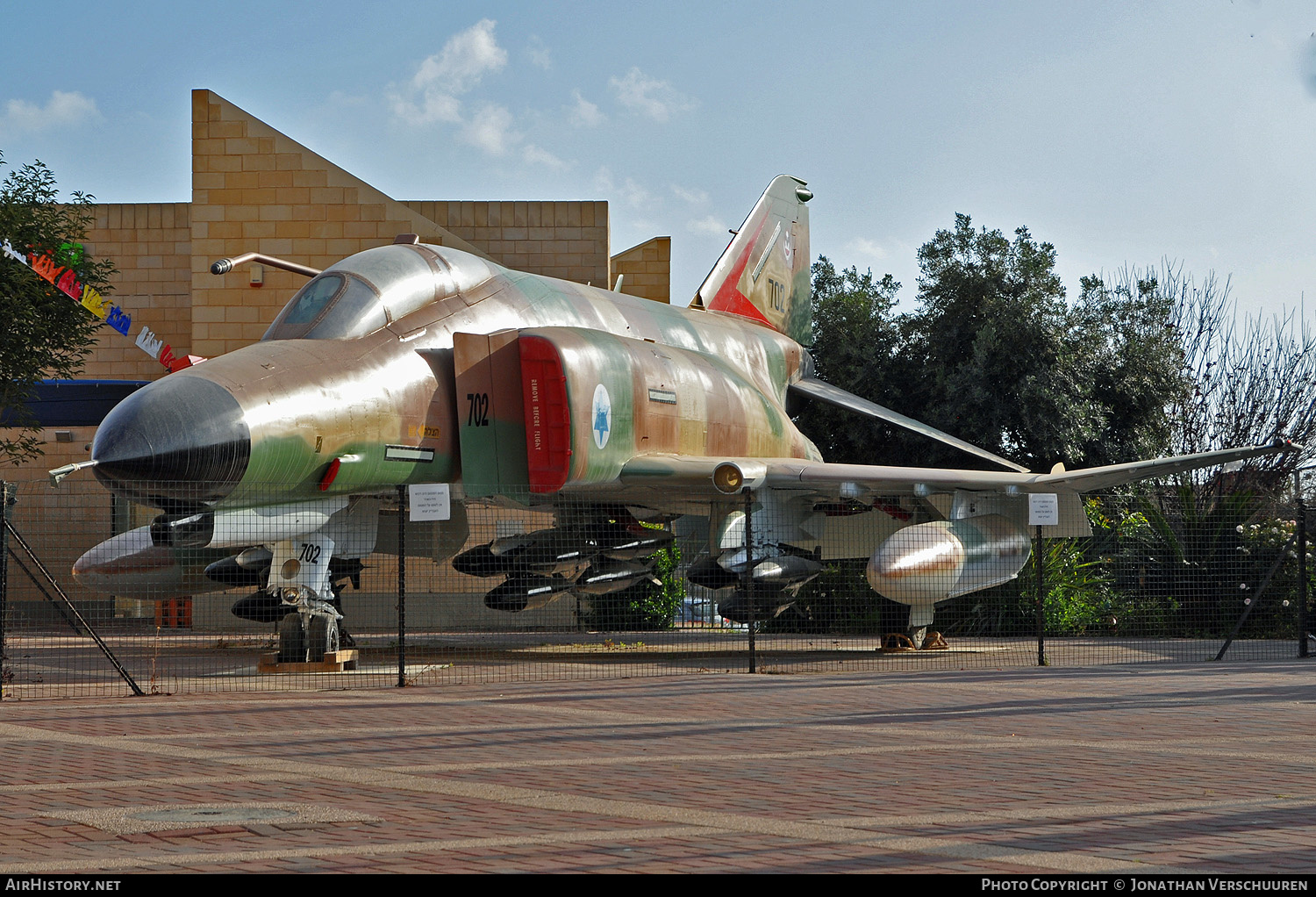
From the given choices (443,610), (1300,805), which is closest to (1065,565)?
(443,610)

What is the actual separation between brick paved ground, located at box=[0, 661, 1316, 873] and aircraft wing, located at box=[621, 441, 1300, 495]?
3.60 m

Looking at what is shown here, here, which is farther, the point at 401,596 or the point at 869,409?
the point at 869,409

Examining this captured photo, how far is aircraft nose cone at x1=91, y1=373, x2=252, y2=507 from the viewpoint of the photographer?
33.1ft

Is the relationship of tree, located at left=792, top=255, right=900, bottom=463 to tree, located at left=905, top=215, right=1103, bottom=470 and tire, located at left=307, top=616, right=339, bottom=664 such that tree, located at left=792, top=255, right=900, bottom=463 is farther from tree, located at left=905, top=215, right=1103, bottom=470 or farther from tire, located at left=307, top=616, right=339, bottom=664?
tire, located at left=307, top=616, right=339, bottom=664

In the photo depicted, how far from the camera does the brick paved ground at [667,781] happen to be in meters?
4.69

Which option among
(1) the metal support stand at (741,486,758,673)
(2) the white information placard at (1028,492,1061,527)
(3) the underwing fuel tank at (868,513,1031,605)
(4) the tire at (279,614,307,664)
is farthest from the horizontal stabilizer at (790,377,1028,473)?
(4) the tire at (279,614,307,664)

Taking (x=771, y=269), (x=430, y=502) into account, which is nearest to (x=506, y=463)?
(x=430, y=502)

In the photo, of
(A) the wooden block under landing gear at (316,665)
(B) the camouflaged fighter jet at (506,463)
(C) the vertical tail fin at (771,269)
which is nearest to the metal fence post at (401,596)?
(B) the camouflaged fighter jet at (506,463)

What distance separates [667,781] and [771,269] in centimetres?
1577

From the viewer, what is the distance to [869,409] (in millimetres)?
19516

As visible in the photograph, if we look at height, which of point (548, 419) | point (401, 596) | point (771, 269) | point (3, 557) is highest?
point (771, 269)

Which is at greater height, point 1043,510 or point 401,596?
point 1043,510

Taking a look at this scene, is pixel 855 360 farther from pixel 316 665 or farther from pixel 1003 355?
pixel 316 665

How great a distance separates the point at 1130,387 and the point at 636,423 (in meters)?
15.5
